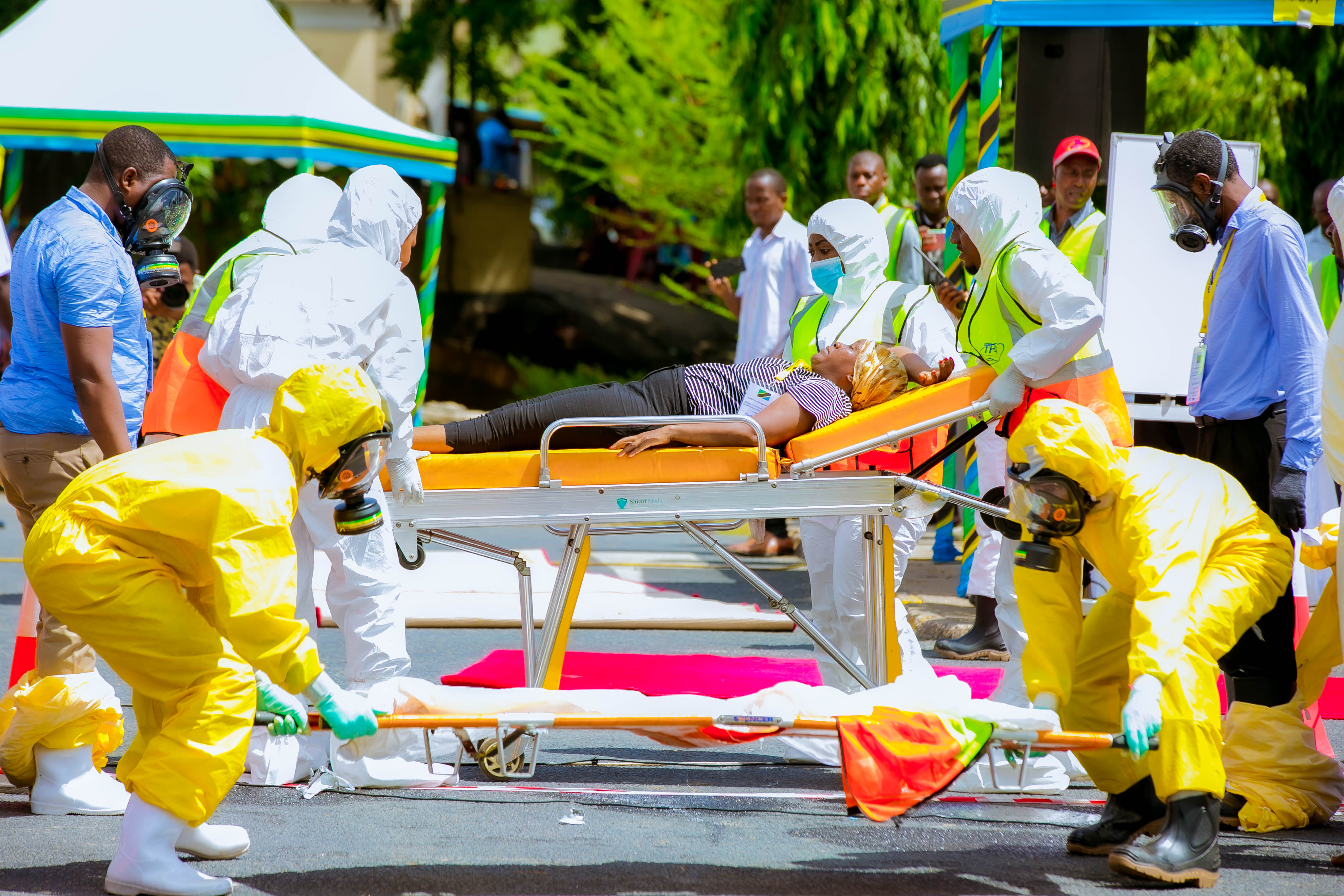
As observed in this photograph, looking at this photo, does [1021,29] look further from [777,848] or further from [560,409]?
[777,848]

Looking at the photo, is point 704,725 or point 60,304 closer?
point 704,725

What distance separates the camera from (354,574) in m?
4.18

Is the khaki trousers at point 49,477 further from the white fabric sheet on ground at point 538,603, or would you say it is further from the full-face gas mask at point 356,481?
the white fabric sheet on ground at point 538,603

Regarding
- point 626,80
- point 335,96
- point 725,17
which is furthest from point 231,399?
point 626,80

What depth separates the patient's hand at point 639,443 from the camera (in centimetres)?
442

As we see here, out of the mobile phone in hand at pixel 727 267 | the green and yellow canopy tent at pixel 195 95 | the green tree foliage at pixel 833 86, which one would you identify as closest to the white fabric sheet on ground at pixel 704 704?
the mobile phone in hand at pixel 727 267

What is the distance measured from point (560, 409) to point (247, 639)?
2207 millimetres

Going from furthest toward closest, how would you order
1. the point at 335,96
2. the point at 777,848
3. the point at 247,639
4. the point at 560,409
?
the point at 335,96
the point at 560,409
the point at 777,848
the point at 247,639

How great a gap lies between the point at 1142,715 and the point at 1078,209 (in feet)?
12.7

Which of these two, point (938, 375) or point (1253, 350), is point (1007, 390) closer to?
point (938, 375)

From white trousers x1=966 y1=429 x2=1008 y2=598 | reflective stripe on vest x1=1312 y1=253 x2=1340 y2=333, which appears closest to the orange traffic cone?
white trousers x1=966 y1=429 x2=1008 y2=598

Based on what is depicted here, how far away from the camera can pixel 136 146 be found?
13.8 feet

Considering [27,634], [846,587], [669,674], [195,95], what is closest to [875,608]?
[846,587]

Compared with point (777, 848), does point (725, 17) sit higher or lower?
higher
